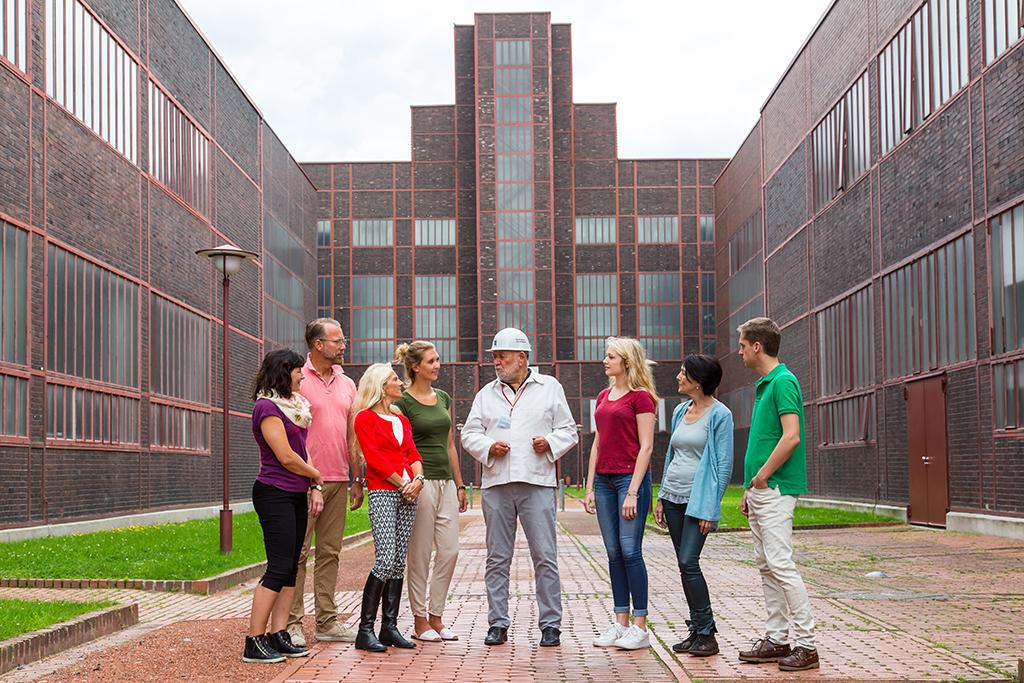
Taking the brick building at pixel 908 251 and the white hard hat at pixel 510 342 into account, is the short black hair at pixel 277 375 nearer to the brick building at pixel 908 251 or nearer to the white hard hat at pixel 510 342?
the white hard hat at pixel 510 342

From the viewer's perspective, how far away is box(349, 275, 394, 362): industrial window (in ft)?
208

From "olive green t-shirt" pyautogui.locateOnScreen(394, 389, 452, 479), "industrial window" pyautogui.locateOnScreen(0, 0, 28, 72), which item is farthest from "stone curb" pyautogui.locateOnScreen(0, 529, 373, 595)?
"industrial window" pyautogui.locateOnScreen(0, 0, 28, 72)

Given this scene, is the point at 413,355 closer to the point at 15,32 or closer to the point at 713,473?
the point at 713,473

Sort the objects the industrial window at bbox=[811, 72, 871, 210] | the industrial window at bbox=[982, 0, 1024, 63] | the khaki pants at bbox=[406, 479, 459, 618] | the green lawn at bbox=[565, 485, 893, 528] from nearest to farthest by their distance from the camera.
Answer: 1. the khaki pants at bbox=[406, 479, 459, 618]
2. the industrial window at bbox=[982, 0, 1024, 63]
3. the green lawn at bbox=[565, 485, 893, 528]
4. the industrial window at bbox=[811, 72, 871, 210]

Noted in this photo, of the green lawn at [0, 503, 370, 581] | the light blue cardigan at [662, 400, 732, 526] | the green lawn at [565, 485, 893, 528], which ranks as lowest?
the green lawn at [565, 485, 893, 528]

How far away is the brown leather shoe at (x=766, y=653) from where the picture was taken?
750 centimetres

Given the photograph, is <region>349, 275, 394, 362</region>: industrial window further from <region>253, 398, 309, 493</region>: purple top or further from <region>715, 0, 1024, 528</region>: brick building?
<region>253, 398, 309, 493</region>: purple top

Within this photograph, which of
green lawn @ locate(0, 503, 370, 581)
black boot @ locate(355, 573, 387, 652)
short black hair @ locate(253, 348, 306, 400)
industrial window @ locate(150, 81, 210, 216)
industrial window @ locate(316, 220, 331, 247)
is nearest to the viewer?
short black hair @ locate(253, 348, 306, 400)

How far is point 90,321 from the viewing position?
Answer: 79.7 feet

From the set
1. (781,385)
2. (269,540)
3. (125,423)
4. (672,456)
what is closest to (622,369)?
(672,456)

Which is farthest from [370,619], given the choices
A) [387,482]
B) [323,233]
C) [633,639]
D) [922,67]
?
[323,233]

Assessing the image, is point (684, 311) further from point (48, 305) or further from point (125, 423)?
point (48, 305)

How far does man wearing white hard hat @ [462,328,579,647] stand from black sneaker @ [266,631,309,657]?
1263mm

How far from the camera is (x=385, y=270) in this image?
63625 mm
